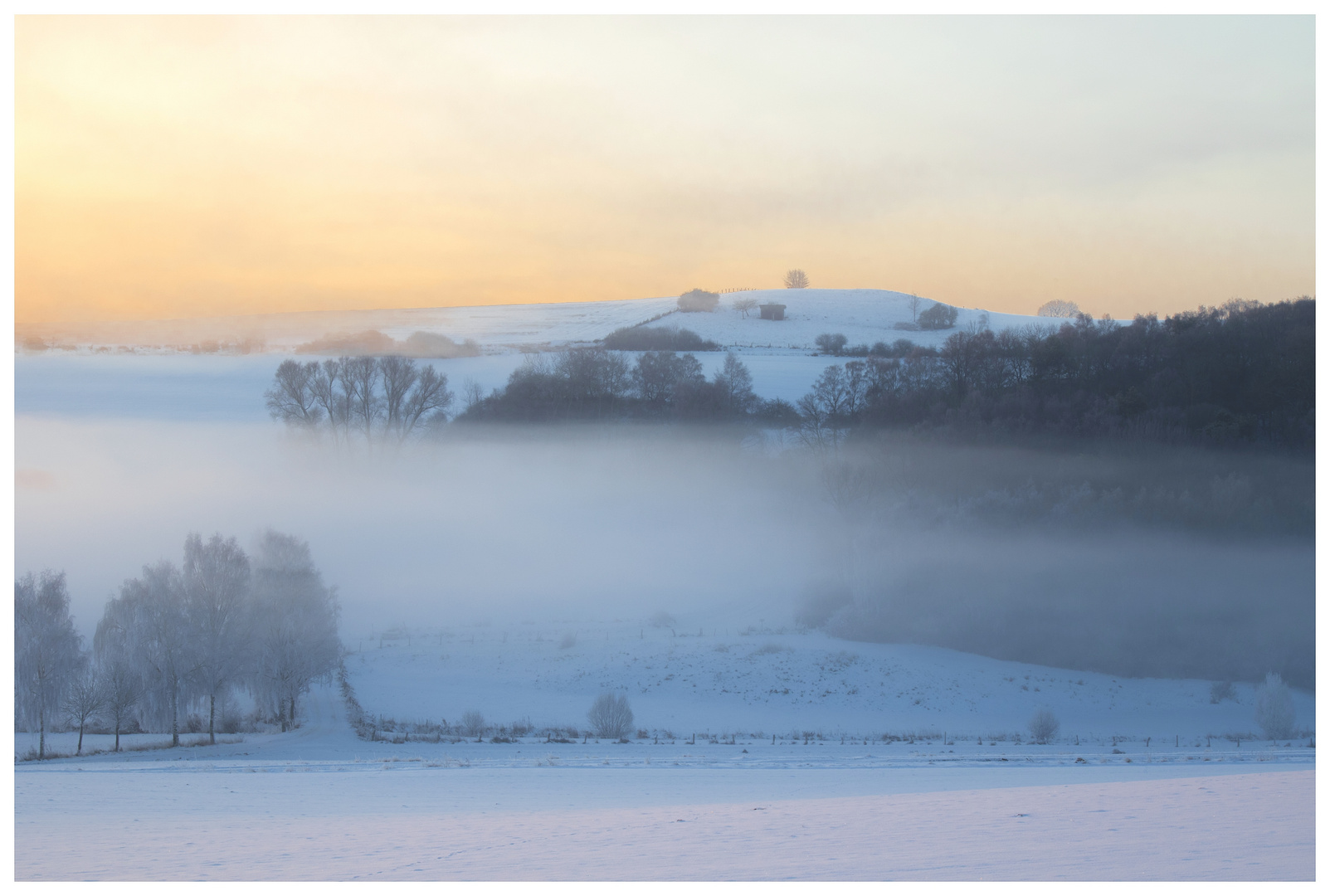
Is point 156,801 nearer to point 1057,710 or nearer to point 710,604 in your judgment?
point 1057,710

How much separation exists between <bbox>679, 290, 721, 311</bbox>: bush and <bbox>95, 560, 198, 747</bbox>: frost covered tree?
154 feet

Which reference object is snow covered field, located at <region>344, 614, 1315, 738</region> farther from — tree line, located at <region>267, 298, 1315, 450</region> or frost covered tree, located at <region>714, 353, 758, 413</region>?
frost covered tree, located at <region>714, 353, 758, 413</region>

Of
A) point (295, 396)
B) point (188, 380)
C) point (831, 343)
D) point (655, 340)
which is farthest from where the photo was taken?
point (831, 343)

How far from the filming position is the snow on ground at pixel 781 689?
76.8ft

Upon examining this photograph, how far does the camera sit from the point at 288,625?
24844 mm

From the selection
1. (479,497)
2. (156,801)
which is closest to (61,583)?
(156,801)

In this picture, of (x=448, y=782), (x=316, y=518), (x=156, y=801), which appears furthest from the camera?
(x=316, y=518)

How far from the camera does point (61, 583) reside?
22562 mm

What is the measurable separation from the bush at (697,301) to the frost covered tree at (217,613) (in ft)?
146

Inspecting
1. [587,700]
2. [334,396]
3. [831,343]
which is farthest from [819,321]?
[587,700]

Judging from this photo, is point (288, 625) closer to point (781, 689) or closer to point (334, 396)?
point (781, 689)

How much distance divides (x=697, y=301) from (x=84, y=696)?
5165cm

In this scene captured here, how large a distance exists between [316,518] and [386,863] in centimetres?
3975

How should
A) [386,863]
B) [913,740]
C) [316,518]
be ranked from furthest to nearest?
[316,518] → [913,740] → [386,863]
